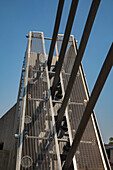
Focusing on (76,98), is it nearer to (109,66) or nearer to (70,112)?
(70,112)

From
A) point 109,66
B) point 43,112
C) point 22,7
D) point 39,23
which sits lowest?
point 109,66

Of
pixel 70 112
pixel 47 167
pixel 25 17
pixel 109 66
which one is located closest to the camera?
pixel 109 66

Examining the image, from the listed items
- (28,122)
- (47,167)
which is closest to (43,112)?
(28,122)

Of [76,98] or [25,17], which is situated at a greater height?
[25,17]

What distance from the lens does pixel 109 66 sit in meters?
4.82

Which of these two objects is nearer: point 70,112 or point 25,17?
point 70,112

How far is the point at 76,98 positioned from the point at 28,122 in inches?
71.4

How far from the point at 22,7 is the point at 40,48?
4.85 ft

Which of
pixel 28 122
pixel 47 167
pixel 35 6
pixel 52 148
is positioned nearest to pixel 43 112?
pixel 28 122

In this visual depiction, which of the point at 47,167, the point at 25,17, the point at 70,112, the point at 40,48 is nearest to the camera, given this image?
the point at 47,167

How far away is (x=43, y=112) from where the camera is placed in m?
7.17

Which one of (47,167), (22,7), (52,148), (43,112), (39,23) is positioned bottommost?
(47,167)

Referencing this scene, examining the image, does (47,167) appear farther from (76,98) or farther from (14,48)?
(14,48)

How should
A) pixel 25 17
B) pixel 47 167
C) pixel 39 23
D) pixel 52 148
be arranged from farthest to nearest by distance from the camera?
pixel 25 17 → pixel 39 23 → pixel 52 148 → pixel 47 167
